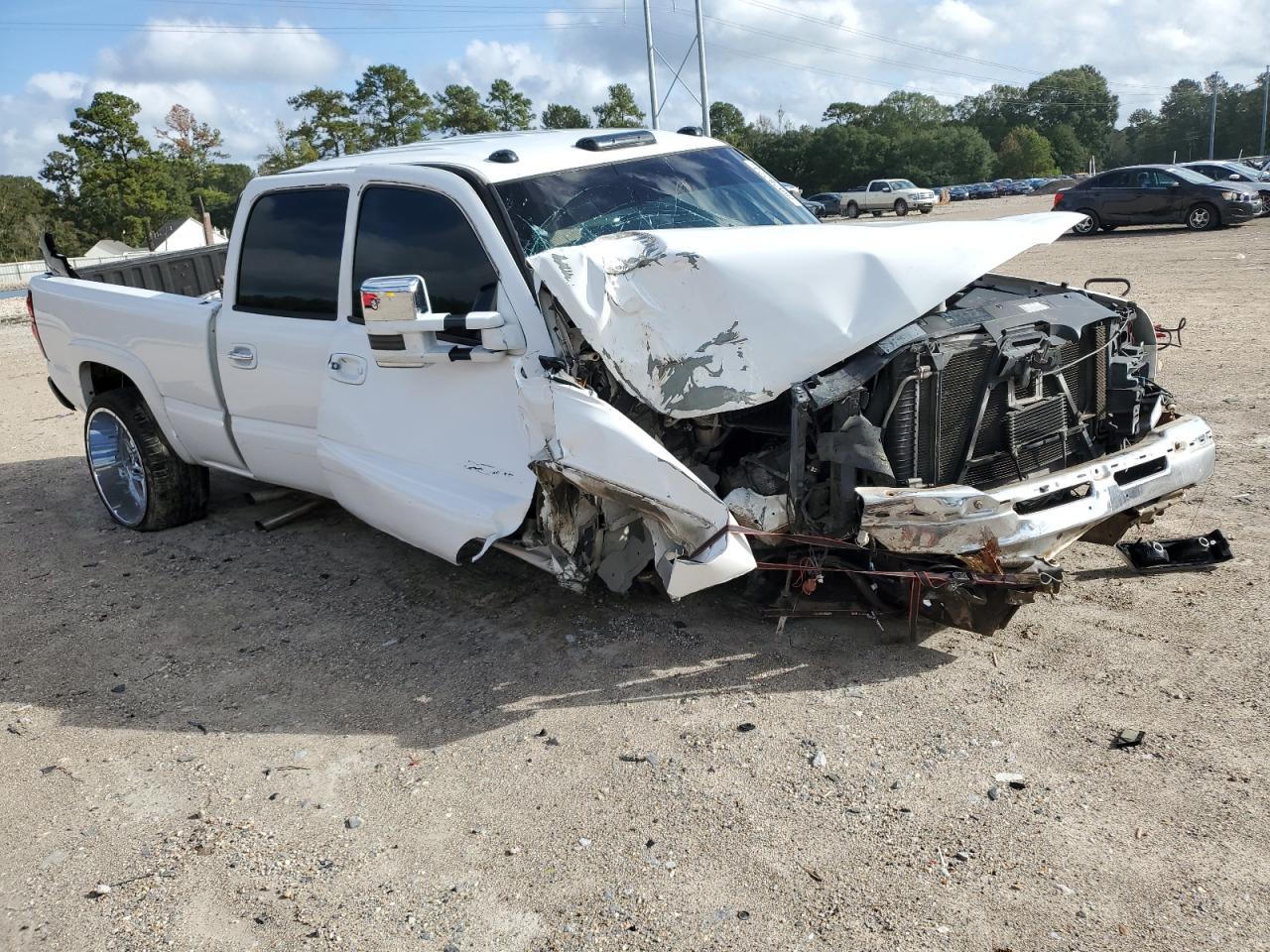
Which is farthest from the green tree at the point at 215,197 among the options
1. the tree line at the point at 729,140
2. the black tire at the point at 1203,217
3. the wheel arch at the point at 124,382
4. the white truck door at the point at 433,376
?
the white truck door at the point at 433,376

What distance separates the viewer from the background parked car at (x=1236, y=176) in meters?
21.6

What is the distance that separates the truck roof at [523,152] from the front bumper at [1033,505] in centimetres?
207

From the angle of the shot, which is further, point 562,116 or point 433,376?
point 562,116

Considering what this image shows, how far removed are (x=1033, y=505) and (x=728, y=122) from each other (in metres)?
93.7

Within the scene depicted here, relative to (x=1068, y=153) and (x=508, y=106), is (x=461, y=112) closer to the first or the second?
(x=508, y=106)

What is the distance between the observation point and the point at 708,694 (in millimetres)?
3787

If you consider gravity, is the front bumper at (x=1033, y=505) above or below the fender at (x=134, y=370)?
below

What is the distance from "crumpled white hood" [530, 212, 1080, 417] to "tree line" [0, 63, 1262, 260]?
1602 inches

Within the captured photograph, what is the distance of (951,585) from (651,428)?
4.04 feet

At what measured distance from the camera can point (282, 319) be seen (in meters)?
4.87

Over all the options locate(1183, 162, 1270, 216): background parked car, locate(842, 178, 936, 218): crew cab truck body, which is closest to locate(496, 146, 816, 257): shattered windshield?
locate(1183, 162, 1270, 216): background parked car

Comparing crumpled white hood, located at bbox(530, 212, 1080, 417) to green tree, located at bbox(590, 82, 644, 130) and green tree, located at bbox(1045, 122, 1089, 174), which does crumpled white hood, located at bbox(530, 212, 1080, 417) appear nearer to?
green tree, located at bbox(590, 82, 644, 130)

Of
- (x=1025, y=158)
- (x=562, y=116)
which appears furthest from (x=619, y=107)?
(x=1025, y=158)

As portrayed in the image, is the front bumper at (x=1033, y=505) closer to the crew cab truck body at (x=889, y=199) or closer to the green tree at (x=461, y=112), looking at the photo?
the crew cab truck body at (x=889, y=199)
